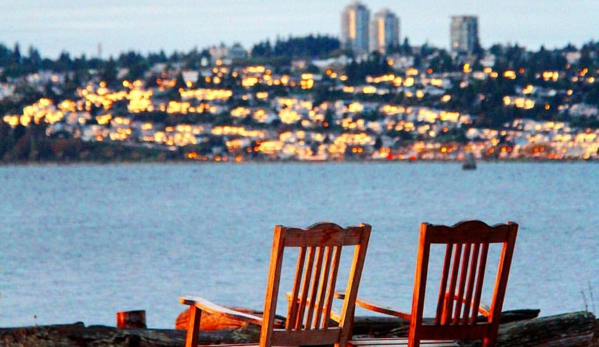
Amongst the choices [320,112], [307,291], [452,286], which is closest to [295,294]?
[307,291]

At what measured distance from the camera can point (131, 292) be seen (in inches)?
916

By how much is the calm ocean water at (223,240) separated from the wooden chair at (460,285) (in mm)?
1825

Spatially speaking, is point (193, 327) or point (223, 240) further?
point (223, 240)

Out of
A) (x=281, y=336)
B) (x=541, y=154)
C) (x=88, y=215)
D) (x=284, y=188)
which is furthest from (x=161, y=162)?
(x=281, y=336)

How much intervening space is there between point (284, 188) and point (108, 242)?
4389 cm

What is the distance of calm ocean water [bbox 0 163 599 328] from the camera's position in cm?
2123

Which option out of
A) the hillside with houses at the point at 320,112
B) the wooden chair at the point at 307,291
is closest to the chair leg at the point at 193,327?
the wooden chair at the point at 307,291

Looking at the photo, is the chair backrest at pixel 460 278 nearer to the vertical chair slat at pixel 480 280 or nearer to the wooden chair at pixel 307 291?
the vertical chair slat at pixel 480 280

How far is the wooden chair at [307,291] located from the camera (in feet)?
14.0

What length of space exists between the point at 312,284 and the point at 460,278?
627 millimetres

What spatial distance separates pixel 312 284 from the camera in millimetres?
4367

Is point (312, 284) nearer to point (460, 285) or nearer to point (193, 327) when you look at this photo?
point (193, 327)

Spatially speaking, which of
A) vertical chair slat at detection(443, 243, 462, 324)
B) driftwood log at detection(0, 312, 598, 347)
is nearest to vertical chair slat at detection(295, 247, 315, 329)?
vertical chair slat at detection(443, 243, 462, 324)

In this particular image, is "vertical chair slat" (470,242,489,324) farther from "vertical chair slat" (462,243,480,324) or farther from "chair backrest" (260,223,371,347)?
"chair backrest" (260,223,371,347)
